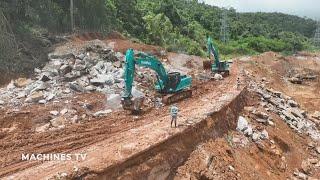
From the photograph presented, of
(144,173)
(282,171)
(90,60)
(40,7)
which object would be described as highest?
(40,7)

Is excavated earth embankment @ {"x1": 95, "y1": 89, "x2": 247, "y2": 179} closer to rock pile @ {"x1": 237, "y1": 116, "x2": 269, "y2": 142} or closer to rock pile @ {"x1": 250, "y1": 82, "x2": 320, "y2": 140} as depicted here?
rock pile @ {"x1": 237, "y1": 116, "x2": 269, "y2": 142}

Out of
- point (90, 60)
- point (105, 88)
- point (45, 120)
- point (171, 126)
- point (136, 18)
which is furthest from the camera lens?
point (136, 18)

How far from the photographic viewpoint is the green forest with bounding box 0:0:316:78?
25.6 metres

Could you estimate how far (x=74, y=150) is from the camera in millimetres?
14656

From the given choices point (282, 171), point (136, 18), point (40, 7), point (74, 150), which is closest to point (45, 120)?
point (74, 150)

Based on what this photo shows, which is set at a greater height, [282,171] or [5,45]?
[5,45]

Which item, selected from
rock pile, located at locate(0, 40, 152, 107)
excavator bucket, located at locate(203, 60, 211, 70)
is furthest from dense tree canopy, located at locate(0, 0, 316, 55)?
excavator bucket, located at locate(203, 60, 211, 70)

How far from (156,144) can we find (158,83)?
7606mm

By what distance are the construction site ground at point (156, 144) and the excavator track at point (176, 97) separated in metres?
0.31

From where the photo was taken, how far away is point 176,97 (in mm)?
21453

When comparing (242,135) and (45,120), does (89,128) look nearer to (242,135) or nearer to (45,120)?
(45,120)

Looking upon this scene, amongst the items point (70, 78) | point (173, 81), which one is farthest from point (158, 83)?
point (70, 78)

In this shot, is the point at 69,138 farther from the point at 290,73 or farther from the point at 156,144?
the point at 290,73

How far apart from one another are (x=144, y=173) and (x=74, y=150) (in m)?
2.51
